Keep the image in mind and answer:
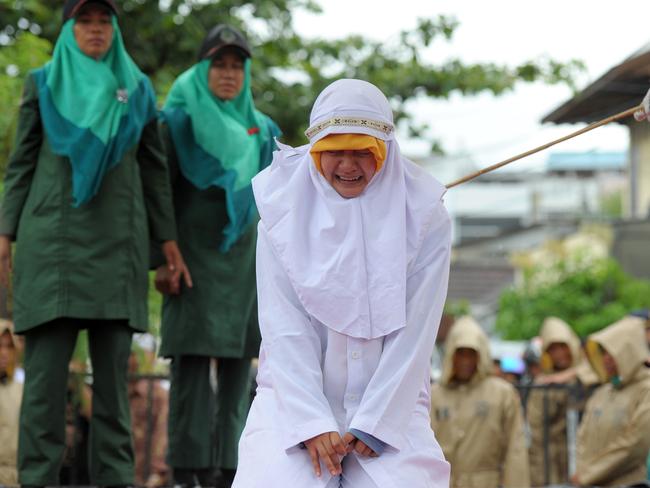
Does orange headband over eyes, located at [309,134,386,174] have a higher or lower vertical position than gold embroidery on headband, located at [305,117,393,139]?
lower

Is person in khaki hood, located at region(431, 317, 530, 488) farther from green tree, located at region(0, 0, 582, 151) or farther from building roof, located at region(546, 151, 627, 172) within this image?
building roof, located at region(546, 151, 627, 172)

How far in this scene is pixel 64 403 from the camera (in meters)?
6.18

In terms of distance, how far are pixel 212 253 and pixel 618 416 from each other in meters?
4.30

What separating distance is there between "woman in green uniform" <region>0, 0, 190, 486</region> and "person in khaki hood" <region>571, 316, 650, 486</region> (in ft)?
14.9

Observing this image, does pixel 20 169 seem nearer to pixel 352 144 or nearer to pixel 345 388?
pixel 352 144

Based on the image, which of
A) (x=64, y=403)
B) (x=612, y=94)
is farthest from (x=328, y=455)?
(x=612, y=94)

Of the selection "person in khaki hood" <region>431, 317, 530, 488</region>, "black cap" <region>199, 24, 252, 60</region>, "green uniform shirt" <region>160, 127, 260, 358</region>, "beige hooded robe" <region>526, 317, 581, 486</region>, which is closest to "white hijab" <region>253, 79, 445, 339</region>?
"green uniform shirt" <region>160, 127, 260, 358</region>

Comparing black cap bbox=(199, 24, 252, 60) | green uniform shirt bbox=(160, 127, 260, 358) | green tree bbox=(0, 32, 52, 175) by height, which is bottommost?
green uniform shirt bbox=(160, 127, 260, 358)

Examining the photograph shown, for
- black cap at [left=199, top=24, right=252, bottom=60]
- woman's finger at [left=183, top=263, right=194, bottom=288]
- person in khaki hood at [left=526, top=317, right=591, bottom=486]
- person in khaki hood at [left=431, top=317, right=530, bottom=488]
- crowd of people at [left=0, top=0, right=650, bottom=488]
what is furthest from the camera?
person in khaki hood at [left=526, top=317, right=591, bottom=486]

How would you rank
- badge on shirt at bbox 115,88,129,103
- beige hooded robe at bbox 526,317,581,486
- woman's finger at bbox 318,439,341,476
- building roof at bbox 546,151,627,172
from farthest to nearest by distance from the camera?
building roof at bbox 546,151,627,172 < beige hooded robe at bbox 526,317,581,486 < badge on shirt at bbox 115,88,129,103 < woman's finger at bbox 318,439,341,476

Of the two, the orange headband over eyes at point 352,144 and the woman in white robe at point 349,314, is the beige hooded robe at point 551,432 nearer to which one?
the woman in white robe at point 349,314

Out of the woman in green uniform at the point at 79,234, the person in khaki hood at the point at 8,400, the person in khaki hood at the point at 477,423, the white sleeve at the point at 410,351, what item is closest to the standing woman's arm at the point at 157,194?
the woman in green uniform at the point at 79,234

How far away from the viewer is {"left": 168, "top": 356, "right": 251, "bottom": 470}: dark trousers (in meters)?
6.76

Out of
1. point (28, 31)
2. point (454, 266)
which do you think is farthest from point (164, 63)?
point (454, 266)
